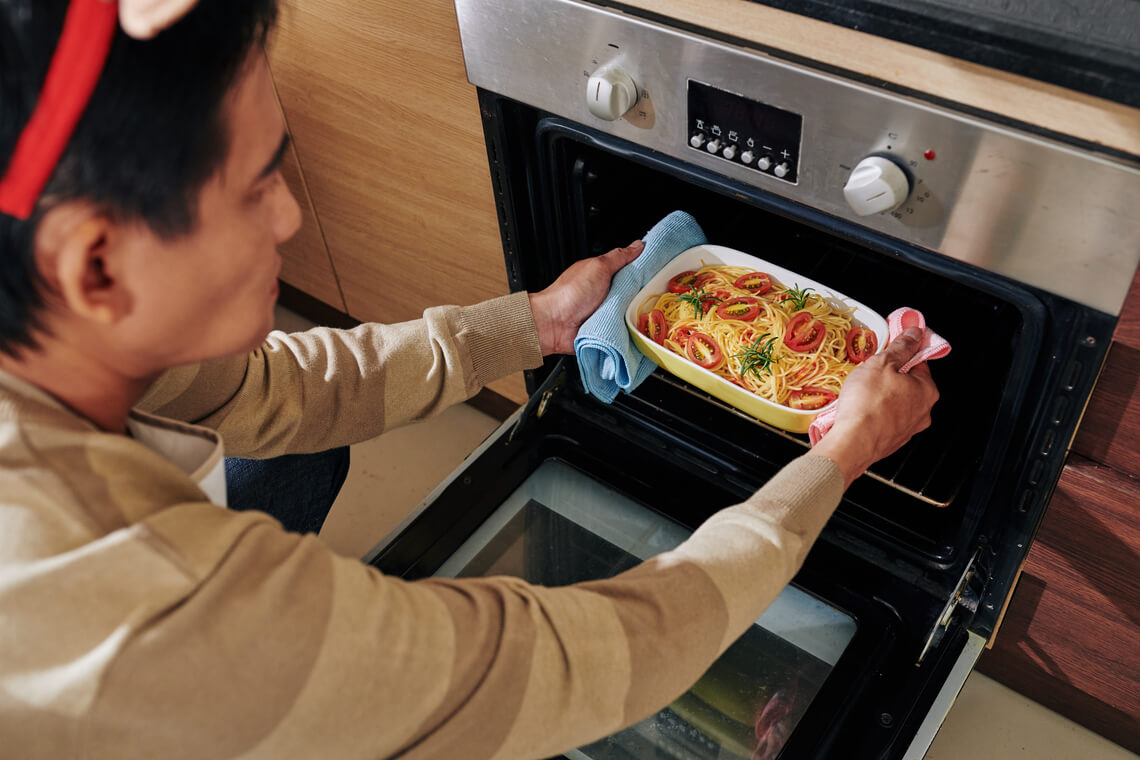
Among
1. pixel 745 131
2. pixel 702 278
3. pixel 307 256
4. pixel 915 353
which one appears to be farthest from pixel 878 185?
pixel 307 256

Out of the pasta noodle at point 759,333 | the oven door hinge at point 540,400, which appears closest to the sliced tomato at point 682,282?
the pasta noodle at point 759,333

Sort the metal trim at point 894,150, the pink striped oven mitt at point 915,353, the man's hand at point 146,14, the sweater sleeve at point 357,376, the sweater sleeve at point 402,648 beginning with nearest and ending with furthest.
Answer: the man's hand at point 146,14, the sweater sleeve at point 402,648, the metal trim at point 894,150, the pink striped oven mitt at point 915,353, the sweater sleeve at point 357,376

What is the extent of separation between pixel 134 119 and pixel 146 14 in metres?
0.06

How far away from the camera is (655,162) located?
3.29 feet

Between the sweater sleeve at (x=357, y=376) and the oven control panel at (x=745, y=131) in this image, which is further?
the sweater sleeve at (x=357, y=376)

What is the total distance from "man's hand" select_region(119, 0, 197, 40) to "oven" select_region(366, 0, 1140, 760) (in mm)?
472

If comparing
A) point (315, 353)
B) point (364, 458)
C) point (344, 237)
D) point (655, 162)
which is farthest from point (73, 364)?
point (364, 458)

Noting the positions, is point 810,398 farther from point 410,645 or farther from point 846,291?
point 410,645

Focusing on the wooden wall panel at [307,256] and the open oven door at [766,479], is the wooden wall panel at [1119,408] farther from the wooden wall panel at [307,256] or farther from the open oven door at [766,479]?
the wooden wall panel at [307,256]

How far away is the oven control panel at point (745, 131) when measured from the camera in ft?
2.84

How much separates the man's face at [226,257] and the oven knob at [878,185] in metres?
0.46

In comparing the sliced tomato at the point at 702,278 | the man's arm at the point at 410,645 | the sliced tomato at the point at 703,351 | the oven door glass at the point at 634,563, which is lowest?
the oven door glass at the point at 634,563

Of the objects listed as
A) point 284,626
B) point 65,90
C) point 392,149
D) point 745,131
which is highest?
point 65,90

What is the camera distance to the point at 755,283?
1142mm
